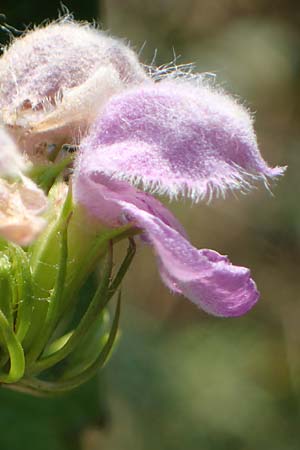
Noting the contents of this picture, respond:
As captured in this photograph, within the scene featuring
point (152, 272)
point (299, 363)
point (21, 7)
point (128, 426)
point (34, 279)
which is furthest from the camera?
point (152, 272)

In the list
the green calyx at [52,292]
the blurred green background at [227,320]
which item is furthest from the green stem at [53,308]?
the blurred green background at [227,320]

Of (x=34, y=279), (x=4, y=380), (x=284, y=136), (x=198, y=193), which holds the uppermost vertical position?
(x=284, y=136)

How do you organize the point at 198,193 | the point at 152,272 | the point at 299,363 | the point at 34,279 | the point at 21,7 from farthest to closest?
the point at 152,272
the point at 299,363
the point at 21,7
the point at 34,279
the point at 198,193

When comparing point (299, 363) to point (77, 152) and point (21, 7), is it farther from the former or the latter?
point (77, 152)

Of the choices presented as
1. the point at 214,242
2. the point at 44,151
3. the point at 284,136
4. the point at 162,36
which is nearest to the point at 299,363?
the point at 214,242

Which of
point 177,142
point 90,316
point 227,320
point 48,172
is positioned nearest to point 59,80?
point 48,172

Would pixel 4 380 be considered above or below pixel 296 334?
below

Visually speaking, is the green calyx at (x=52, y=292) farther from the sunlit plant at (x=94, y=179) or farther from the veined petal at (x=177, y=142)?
the veined petal at (x=177, y=142)

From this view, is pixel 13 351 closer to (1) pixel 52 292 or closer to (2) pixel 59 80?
(1) pixel 52 292
